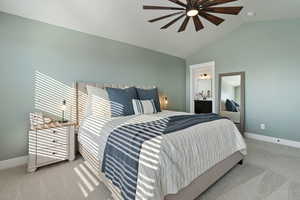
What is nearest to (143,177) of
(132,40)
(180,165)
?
(180,165)

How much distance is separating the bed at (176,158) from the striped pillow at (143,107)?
2.73 feet

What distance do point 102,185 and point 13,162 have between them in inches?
67.4

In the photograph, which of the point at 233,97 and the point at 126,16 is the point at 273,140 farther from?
the point at 126,16

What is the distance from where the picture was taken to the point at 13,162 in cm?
240

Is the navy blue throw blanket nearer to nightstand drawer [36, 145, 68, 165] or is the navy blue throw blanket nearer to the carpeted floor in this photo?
the carpeted floor

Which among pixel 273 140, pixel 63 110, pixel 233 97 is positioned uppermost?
pixel 233 97

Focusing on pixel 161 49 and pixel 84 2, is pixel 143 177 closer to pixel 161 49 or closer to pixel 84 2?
pixel 84 2

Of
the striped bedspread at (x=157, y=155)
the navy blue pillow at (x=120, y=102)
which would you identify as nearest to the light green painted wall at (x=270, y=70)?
the striped bedspread at (x=157, y=155)

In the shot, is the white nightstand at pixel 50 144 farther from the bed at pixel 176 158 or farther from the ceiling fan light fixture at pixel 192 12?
the ceiling fan light fixture at pixel 192 12

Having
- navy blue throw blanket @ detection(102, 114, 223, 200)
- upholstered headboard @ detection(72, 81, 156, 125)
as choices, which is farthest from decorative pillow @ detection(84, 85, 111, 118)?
navy blue throw blanket @ detection(102, 114, 223, 200)

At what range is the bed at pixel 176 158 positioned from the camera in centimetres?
120

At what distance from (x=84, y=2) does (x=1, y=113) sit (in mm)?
2268

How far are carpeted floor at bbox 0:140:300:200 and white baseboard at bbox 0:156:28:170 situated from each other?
0.14 metres

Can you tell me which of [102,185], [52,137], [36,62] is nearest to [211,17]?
[102,185]
